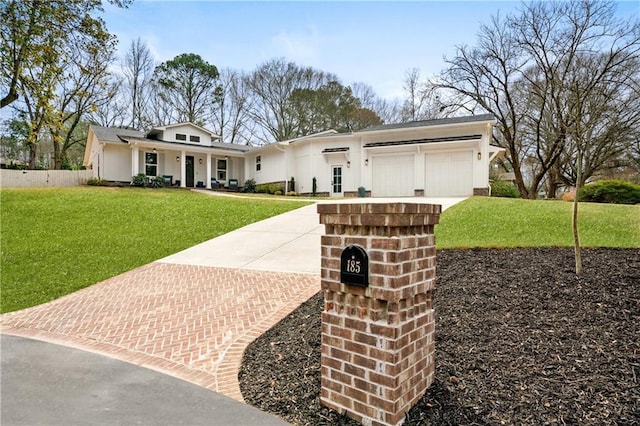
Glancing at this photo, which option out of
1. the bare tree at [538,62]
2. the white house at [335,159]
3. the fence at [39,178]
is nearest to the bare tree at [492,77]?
the bare tree at [538,62]

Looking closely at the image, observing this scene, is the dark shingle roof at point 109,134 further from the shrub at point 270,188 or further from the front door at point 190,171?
the shrub at point 270,188

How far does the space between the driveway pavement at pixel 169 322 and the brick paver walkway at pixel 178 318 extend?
1cm

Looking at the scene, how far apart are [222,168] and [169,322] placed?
73.1 feet

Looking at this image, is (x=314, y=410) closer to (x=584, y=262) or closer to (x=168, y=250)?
(x=584, y=262)

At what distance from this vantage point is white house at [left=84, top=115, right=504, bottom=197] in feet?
56.3

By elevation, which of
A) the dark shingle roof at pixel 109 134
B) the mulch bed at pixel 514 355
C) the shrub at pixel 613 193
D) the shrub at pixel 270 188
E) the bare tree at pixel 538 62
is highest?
the bare tree at pixel 538 62

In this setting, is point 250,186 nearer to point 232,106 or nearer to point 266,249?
point 232,106

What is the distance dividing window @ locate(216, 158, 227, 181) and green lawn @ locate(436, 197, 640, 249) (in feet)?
59.5

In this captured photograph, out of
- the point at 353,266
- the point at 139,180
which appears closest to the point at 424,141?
the point at 139,180

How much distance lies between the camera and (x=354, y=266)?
7.69 feet

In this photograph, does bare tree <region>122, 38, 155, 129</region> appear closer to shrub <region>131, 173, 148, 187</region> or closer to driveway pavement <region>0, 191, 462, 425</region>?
shrub <region>131, 173, 148, 187</region>

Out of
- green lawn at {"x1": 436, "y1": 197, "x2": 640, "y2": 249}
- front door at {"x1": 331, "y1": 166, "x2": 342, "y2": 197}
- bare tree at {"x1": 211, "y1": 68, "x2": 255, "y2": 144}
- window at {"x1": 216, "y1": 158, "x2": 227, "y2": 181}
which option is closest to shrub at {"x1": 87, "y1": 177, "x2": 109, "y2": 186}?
window at {"x1": 216, "y1": 158, "x2": 227, "y2": 181}

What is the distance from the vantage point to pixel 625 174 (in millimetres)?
27062

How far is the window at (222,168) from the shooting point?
25.8 m
